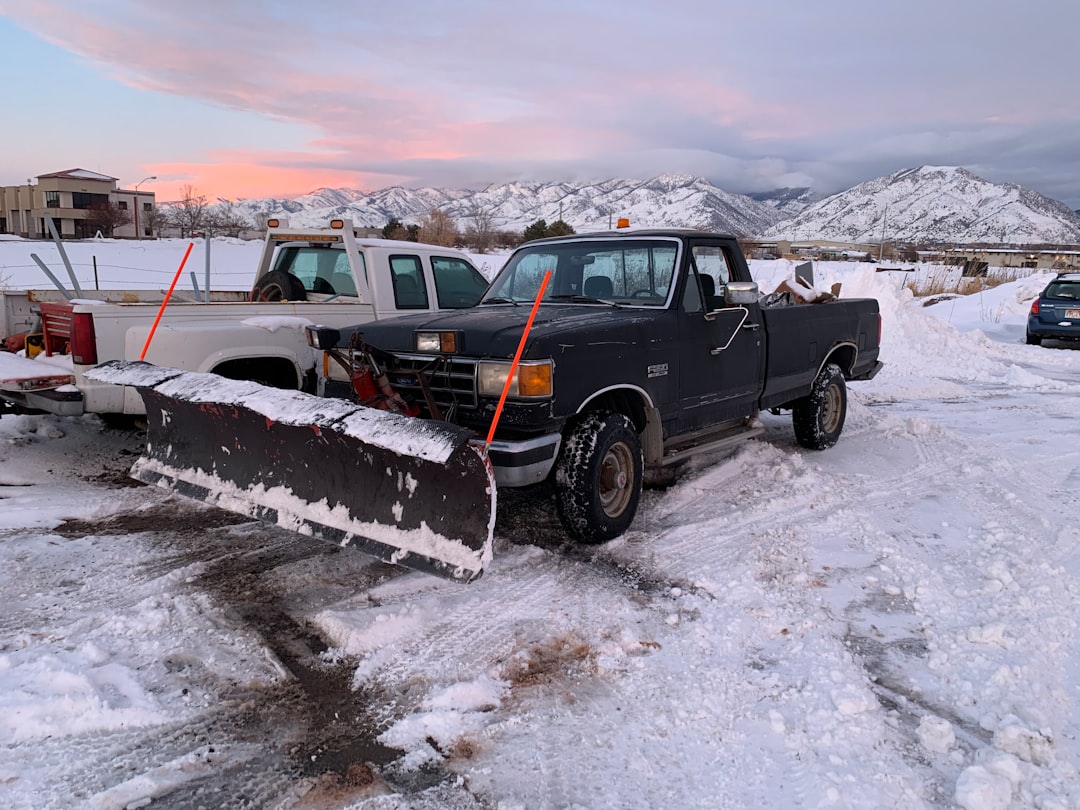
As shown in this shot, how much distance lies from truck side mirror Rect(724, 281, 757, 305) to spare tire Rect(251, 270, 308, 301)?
4.00 m

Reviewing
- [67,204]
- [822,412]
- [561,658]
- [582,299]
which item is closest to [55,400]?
[582,299]

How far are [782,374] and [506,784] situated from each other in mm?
5006

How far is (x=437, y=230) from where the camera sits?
2000 inches

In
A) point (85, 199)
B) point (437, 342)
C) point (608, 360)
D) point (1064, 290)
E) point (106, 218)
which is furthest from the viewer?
point (85, 199)

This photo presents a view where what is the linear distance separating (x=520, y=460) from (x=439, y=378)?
87cm

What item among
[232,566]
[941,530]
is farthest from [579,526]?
[941,530]

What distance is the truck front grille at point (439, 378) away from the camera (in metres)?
4.94

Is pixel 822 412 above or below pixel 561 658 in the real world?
above

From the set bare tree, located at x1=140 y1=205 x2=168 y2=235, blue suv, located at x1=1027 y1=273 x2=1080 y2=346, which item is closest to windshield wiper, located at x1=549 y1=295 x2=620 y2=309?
blue suv, located at x1=1027 y1=273 x2=1080 y2=346

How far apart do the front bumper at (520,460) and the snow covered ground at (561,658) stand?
61 cm

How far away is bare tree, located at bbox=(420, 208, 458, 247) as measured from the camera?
145 feet

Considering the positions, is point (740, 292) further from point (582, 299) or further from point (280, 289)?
point (280, 289)

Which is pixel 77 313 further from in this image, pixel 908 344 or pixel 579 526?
pixel 908 344

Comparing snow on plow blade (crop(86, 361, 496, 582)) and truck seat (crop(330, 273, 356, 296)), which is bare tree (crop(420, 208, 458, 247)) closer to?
truck seat (crop(330, 273, 356, 296))
